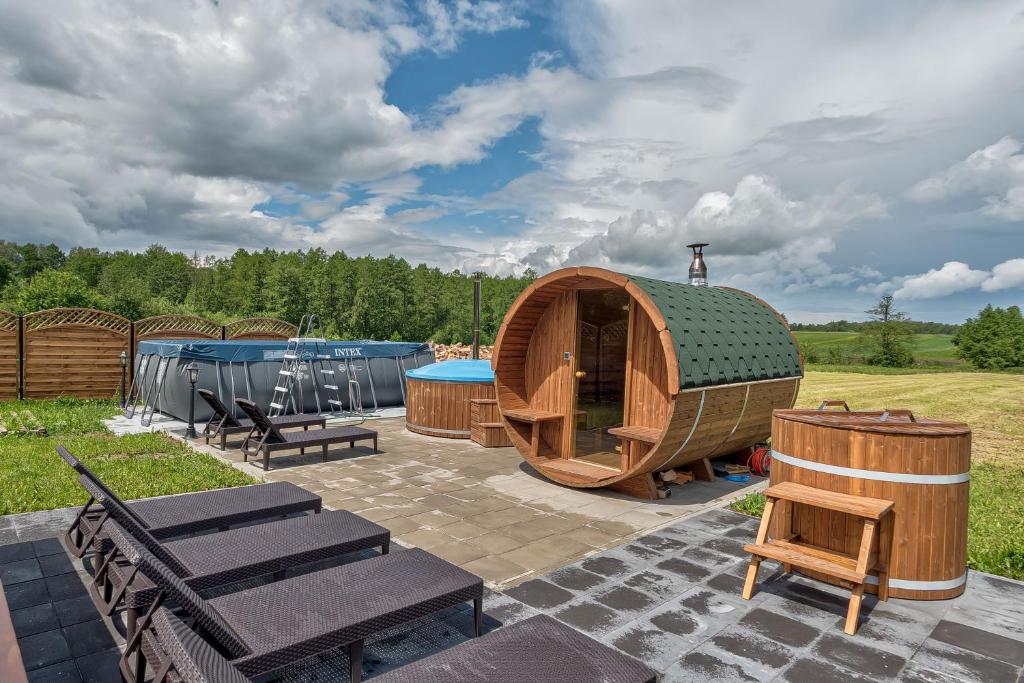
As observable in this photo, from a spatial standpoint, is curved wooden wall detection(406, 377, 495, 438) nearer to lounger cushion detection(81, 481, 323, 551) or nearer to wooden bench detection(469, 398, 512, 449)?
wooden bench detection(469, 398, 512, 449)

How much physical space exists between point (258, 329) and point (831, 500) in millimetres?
16871

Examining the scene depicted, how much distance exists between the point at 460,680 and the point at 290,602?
1.22 metres

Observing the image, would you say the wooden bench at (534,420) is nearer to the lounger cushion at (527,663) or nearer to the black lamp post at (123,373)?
the lounger cushion at (527,663)

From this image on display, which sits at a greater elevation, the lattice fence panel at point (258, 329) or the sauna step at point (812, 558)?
the lattice fence panel at point (258, 329)

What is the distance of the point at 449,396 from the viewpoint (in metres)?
10.2

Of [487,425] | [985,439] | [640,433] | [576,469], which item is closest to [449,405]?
[487,425]

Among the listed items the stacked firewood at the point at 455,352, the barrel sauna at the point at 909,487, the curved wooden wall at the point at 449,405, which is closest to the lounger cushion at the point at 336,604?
the barrel sauna at the point at 909,487

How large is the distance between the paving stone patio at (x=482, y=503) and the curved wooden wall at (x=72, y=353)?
670cm

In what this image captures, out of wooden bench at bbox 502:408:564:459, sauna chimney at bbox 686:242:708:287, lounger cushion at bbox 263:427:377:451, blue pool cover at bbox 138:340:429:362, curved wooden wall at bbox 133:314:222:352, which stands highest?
sauna chimney at bbox 686:242:708:287

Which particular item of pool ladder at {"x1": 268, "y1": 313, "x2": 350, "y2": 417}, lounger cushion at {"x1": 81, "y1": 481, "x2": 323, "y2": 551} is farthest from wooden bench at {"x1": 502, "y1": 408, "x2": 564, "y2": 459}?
pool ladder at {"x1": 268, "y1": 313, "x2": 350, "y2": 417}

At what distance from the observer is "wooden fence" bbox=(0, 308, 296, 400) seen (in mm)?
12836

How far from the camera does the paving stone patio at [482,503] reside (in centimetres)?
517

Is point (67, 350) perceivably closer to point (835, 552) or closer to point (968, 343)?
point (835, 552)

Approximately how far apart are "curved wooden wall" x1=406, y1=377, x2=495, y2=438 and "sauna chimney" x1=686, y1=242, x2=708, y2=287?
3882 mm
